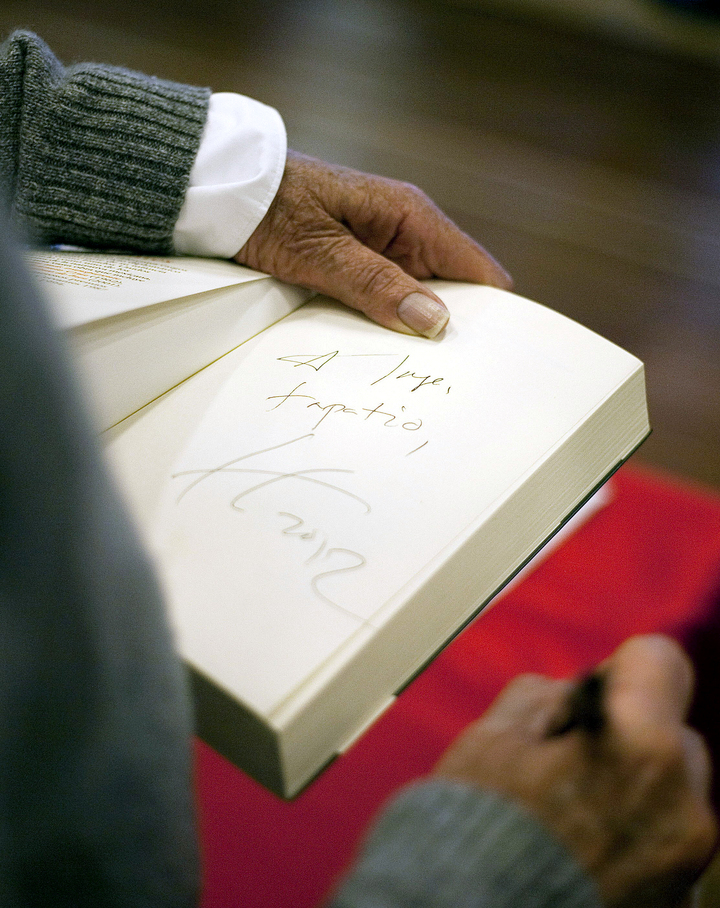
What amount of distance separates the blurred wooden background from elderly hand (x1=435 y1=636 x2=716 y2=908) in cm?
49

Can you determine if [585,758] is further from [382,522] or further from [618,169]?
[618,169]

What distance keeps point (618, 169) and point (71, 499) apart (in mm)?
1122

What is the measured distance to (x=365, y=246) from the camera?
433 mm

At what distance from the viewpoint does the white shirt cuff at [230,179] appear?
1.34 ft

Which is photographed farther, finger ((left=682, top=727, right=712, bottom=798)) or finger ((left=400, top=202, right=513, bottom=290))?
finger ((left=400, top=202, right=513, bottom=290))

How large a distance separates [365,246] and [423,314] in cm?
7

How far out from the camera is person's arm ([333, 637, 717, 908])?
0.20 metres

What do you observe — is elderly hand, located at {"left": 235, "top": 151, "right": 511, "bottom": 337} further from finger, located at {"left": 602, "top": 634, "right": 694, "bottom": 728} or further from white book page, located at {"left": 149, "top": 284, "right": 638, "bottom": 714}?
finger, located at {"left": 602, "top": 634, "right": 694, "bottom": 728}

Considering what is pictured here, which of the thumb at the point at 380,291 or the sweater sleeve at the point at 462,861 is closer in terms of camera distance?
the sweater sleeve at the point at 462,861
